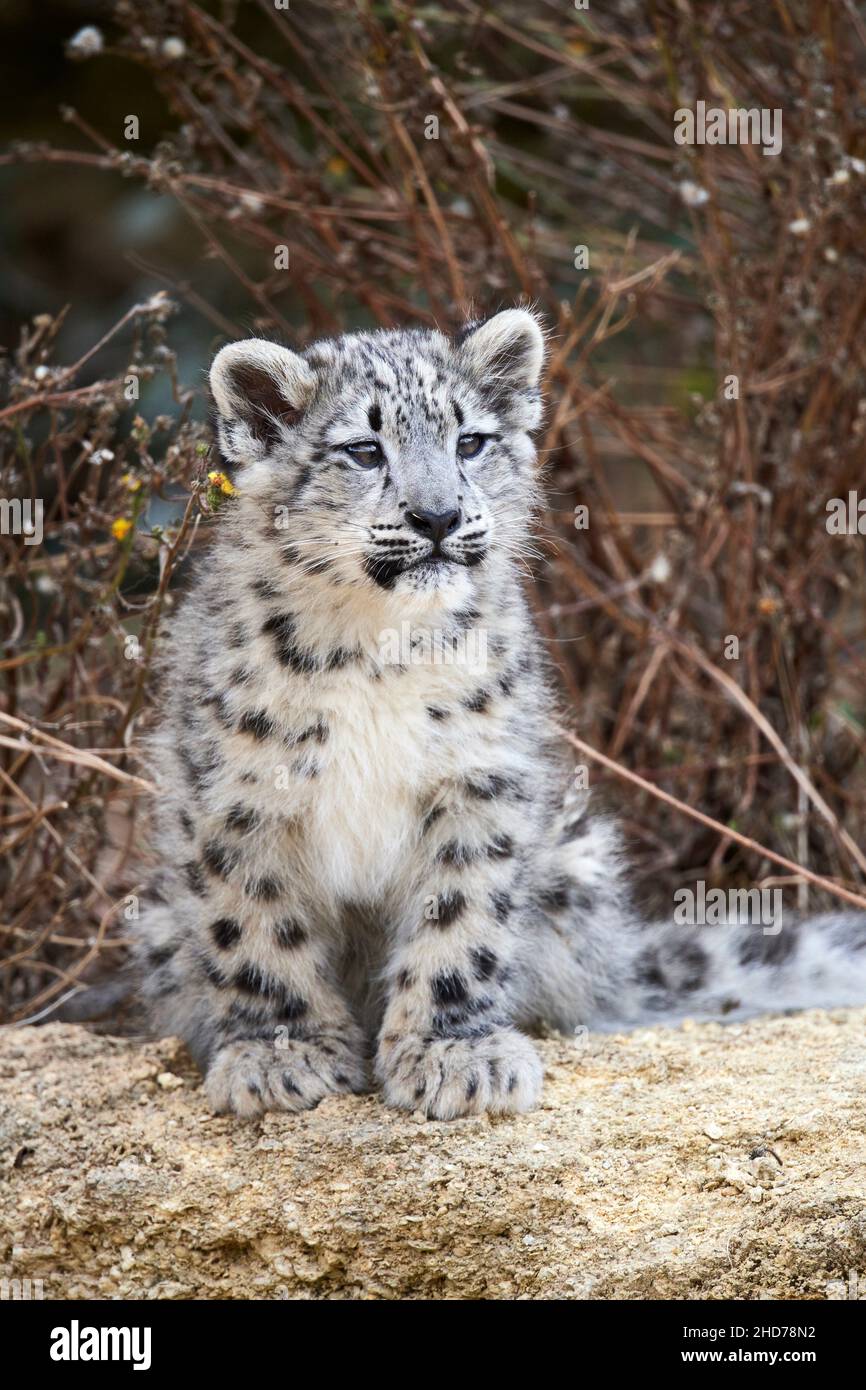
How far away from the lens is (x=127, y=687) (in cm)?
588

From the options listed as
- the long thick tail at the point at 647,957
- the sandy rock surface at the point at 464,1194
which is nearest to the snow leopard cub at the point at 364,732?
the sandy rock surface at the point at 464,1194

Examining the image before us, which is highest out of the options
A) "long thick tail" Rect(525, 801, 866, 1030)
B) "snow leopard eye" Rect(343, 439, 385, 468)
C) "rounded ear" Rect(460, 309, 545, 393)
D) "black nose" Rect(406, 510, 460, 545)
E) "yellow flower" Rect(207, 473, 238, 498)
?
"rounded ear" Rect(460, 309, 545, 393)

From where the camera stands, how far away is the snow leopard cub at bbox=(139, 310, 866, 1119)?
459 cm

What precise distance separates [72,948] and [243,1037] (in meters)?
1.57

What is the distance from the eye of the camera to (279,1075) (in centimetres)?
463

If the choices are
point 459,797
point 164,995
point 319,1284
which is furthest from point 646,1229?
point 164,995

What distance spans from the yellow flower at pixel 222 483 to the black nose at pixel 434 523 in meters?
0.57

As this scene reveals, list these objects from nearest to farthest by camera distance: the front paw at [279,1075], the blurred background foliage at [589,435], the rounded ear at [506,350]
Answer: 1. the front paw at [279,1075]
2. the rounded ear at [506,350]
3. the blurred background foliage at [589,435]

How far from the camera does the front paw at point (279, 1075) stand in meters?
4.61

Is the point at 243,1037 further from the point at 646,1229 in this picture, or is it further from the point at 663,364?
the point at 663,364

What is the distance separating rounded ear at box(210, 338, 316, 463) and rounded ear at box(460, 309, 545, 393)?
0.53 meters

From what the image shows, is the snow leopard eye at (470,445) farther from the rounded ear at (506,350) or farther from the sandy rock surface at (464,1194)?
the sandy rock surface at (464,1194)

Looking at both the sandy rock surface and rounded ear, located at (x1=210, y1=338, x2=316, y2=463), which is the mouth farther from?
the sandy rock surface

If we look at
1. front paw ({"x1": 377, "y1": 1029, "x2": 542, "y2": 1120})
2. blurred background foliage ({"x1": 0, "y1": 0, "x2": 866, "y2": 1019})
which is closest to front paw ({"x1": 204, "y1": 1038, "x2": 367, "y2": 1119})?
front paw ({"x1": 377, "y1": 1029, "x2": 542, "y2": 1120})
